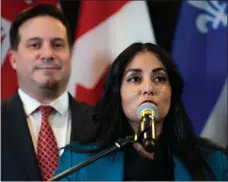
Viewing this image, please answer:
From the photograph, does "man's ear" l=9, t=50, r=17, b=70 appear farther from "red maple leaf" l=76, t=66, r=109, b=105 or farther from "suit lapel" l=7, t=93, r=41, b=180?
"red maple leaf" l=76, t=66, r=109, b=105

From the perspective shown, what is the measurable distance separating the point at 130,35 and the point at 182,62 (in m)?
0.25

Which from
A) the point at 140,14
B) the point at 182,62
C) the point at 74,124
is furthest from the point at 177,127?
the point at 140,14

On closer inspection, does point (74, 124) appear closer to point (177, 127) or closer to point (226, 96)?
point (177, 127)

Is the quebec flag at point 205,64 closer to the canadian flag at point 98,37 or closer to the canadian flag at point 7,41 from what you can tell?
the canadian flag at point 98,37

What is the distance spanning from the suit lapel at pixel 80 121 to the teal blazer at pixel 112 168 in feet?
0.77

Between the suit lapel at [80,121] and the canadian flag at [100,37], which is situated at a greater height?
the canadian flag at [100,37]

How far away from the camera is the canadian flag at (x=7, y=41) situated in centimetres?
168

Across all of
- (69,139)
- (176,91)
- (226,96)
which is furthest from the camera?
(226,96)

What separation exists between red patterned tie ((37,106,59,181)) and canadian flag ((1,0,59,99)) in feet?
1.04

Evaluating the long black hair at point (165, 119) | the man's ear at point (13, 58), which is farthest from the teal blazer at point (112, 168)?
the man's ear at point (13, 58)

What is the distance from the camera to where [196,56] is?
5.74 ft

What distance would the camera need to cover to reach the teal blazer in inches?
44.7

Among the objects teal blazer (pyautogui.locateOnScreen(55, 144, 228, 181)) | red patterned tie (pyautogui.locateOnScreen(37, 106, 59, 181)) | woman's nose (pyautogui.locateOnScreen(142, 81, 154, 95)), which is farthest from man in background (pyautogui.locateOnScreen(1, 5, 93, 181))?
woman's nose (pyautogui.locateOnScreen(142, 81, 154, 95))

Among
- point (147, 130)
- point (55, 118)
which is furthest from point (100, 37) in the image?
point (147, 130)
